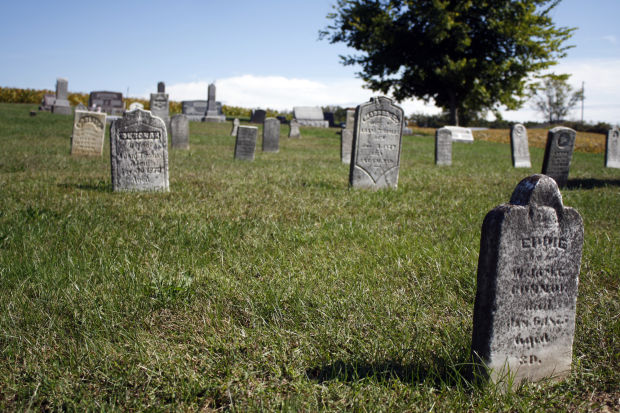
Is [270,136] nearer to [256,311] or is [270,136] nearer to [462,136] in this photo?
[256,311]

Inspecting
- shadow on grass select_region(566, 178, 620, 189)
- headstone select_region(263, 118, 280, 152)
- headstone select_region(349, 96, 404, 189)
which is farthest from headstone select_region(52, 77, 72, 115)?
shadow on grass select_region(566, 178, 620, 189)

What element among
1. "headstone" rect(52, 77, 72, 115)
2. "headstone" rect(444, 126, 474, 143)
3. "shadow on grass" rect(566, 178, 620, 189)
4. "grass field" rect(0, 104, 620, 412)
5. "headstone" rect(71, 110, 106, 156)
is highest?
"headstone" rect(52, 77, 72, 115)

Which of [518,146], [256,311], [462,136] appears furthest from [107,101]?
[256,311]

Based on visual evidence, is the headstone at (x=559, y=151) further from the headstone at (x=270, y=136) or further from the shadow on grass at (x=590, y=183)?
the headstone at (x=270, y=136)

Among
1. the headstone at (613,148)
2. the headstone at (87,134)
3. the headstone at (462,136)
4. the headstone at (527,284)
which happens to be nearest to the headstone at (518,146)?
the headstone at (613,148)

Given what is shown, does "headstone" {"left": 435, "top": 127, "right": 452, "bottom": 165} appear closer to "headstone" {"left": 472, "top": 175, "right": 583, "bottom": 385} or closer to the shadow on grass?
the shadow on grass

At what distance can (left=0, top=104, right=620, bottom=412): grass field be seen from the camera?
2.16 m

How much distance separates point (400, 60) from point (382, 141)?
2761 cm

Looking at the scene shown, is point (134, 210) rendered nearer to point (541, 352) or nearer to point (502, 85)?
point (541, 352)

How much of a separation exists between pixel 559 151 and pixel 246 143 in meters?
7.65

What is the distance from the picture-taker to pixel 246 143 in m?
12.9

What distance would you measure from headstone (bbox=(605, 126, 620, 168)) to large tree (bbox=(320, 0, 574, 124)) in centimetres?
1623

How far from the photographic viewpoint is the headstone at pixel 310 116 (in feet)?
123

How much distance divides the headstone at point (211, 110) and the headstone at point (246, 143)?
24288 mm
